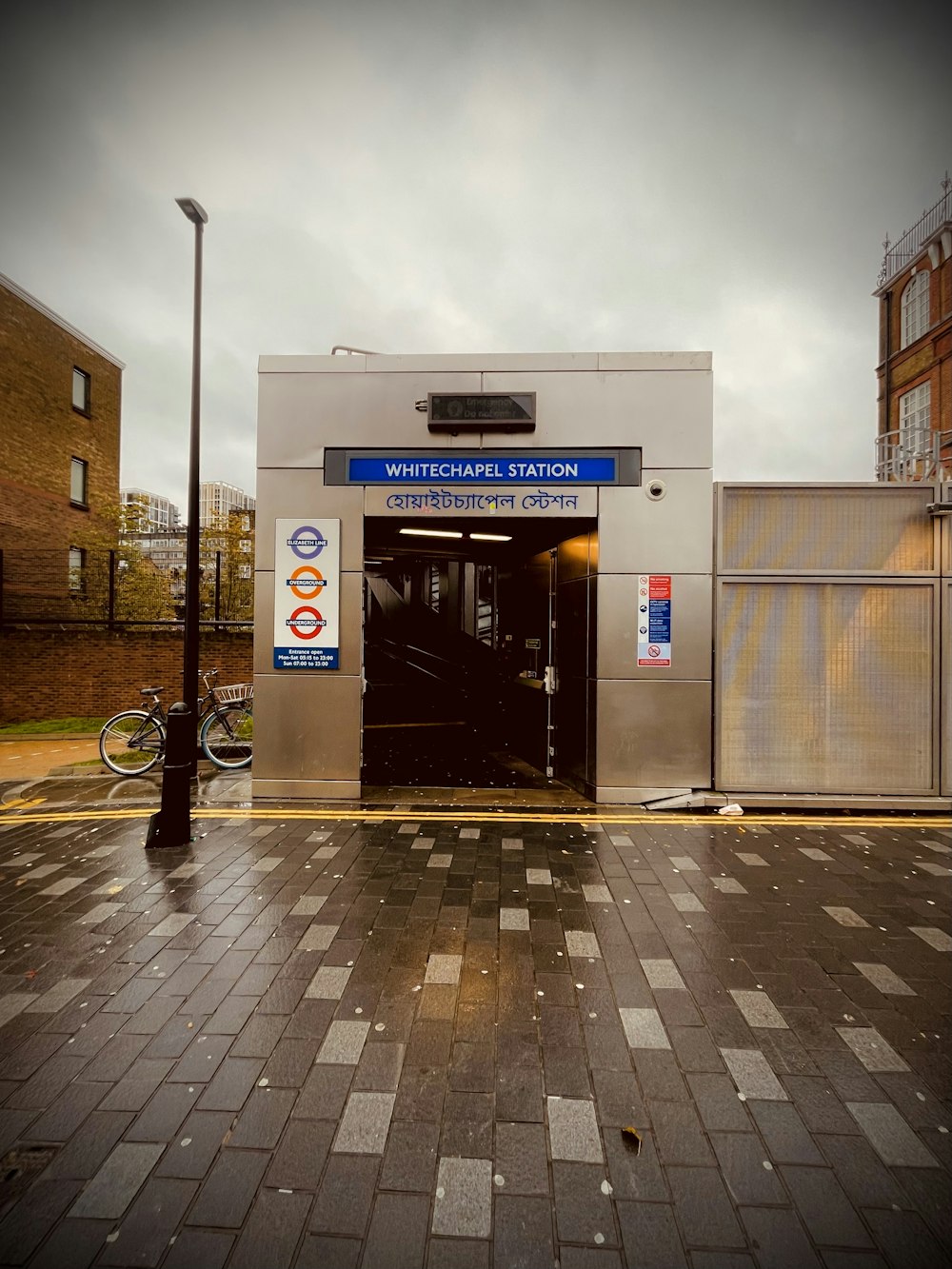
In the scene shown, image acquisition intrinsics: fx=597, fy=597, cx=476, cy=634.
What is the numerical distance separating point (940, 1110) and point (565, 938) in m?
1.97

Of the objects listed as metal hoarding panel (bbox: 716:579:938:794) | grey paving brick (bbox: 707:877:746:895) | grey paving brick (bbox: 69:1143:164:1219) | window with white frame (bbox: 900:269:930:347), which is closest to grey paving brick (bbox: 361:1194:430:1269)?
grey paving brick (bbox: 69:1143:164:1219)

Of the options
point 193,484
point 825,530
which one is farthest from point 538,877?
point 193,484

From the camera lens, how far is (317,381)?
7.25 meters

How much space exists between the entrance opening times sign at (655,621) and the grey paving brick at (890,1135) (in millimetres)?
4955

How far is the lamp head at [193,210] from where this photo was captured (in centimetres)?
707

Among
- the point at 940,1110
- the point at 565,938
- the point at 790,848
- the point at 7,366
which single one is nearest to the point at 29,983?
the point at 565,938

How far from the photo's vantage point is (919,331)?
84.1 feet

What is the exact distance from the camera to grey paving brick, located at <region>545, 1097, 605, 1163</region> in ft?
7.41

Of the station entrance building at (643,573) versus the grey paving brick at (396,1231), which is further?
the station entrance building at (643,573)

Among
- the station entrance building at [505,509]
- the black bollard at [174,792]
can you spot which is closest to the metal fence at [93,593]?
the station entrance building at [505,509]

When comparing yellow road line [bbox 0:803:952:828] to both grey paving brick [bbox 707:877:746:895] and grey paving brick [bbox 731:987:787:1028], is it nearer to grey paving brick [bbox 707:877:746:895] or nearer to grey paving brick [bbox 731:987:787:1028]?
grey paving brick [bbox 707:877:746:895]

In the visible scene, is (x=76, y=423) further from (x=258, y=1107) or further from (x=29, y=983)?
(x=258, y=1107)

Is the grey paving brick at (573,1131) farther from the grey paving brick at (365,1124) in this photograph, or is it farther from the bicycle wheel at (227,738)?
the bicycle wheel at (227,738)

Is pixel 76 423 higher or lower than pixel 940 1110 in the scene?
higher
